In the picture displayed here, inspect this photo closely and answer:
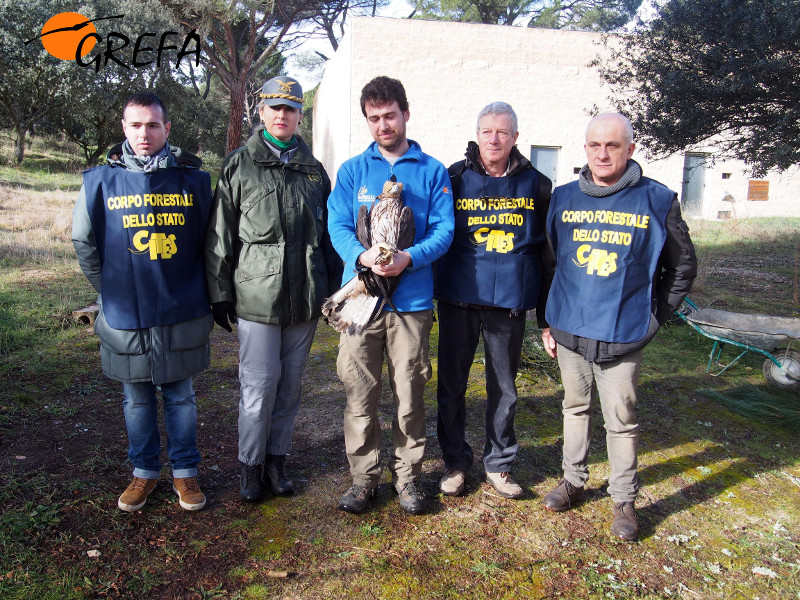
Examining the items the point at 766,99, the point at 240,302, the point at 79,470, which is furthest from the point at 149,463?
the point at 766,99

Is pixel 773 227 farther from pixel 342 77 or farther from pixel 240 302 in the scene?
pixel 240 302

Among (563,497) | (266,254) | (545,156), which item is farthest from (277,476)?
(545,156)

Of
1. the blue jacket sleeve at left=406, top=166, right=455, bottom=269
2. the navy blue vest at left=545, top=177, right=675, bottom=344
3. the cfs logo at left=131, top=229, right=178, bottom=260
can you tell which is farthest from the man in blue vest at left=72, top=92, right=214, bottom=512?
the navy blue vest at left=545, top=177, right=675, bottom=344

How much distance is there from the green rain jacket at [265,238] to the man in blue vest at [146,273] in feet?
0.50

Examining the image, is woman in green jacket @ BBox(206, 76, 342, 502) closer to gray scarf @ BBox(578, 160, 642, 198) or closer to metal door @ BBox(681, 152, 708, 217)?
gray scarf @ BBox(578, 160, 642, 198)

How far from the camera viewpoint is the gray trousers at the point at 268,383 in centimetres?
291

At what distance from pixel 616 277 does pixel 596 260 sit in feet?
0.42

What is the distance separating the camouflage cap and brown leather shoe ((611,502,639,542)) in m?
2.61

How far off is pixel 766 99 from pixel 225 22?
14990 mm

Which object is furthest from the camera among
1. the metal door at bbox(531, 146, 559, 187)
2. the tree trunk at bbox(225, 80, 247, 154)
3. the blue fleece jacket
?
the tree trunk at bbox(225, 80, 247, 154)

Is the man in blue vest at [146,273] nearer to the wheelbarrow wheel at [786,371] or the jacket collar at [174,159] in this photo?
the jacket collar at [174,159]

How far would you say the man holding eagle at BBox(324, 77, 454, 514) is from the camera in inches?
108

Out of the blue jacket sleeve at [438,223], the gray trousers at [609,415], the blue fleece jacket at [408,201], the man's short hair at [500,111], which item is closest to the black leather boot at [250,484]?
the blue fleece jacket at [408,201]

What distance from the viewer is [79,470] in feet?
10.5
